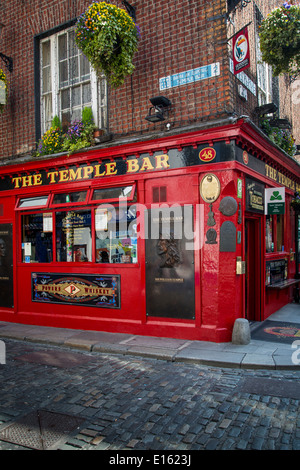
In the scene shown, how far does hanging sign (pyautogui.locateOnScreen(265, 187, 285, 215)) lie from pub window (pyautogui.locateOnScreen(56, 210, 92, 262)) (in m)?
4.36

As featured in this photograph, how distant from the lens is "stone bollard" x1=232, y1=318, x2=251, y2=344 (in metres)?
6.87

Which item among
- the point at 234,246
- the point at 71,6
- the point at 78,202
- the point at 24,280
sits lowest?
the point at 24,280

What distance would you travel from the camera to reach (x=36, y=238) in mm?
9766

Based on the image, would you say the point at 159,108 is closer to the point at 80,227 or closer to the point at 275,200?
the point at 80,227

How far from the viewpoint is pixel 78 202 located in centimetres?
877

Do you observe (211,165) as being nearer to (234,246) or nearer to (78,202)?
(234,246)

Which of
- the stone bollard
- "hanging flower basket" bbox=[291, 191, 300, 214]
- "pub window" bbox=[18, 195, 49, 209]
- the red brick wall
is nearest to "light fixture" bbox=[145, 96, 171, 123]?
the red brick wall

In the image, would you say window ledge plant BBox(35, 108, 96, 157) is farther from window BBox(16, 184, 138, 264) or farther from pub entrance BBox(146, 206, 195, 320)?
pub entrance BBox(146, 206, 195, 320)

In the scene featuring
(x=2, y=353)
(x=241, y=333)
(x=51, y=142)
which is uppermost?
(x=51, y=142)

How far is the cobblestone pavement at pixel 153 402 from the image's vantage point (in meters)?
3.69

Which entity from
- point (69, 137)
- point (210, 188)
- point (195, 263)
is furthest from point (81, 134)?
point (195, 263)

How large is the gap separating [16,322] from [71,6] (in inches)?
330

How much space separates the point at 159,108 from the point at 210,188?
2146 millimetres
